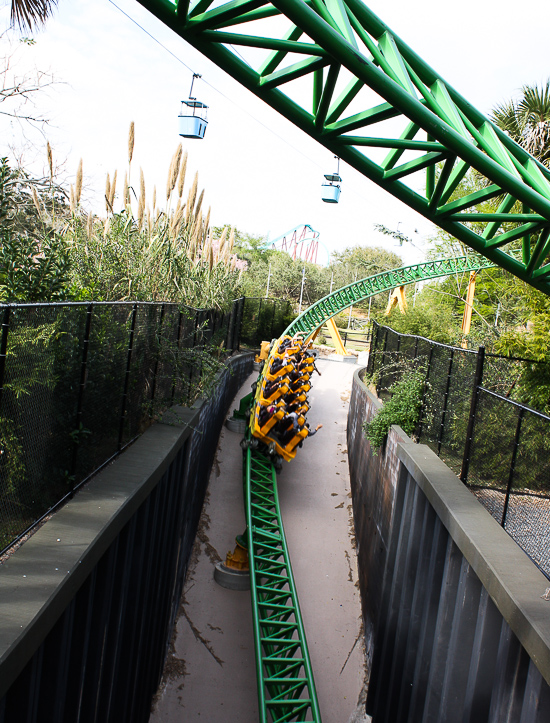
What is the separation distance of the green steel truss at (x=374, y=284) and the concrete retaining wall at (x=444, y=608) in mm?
14084

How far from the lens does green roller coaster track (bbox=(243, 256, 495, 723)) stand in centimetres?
617

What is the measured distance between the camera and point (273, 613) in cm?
749

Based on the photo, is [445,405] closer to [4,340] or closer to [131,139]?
[131,139]

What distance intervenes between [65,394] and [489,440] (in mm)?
4908

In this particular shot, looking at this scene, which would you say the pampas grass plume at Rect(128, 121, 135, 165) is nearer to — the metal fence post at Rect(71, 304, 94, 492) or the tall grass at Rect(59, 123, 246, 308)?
the tall grass at Rect(59, 123, 246, 308)

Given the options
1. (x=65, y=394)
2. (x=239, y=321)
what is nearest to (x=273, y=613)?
(x=65, y=394)

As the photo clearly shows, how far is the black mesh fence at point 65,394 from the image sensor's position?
3336 mm

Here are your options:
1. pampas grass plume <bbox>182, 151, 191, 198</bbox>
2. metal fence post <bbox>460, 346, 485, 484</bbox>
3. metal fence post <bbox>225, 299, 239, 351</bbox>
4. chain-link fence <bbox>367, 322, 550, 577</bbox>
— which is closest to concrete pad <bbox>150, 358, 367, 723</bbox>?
chain-link fence <bbox>367, 322, 550, 577</bbox>

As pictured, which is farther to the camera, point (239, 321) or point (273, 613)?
point (239, 321)

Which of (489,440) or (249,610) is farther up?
(489,440)

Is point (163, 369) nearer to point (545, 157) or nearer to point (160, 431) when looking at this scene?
point (160, 431)

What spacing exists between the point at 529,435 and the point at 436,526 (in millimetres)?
2479

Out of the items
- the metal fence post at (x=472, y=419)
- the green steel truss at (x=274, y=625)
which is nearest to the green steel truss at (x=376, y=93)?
the metal fence post at (x=472, y=419)

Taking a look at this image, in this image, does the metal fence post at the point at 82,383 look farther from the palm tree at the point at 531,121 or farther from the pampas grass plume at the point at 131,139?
the palm tree at the point at 531,121
